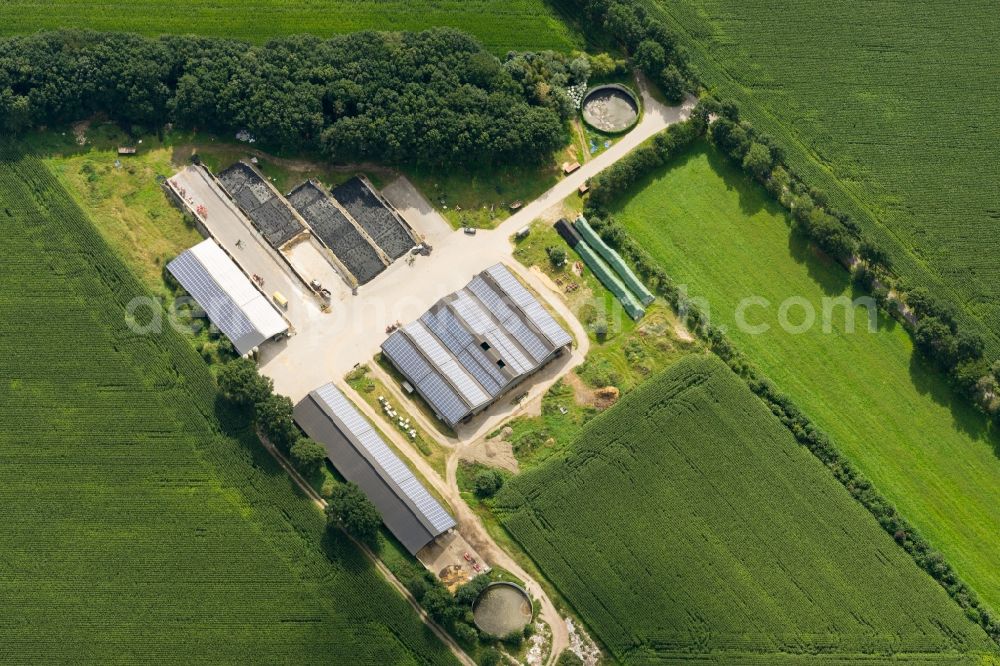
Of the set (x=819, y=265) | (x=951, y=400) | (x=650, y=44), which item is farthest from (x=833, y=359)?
(x=650, y=44)

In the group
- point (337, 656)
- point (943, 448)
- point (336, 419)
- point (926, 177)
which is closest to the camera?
point (337, 656)

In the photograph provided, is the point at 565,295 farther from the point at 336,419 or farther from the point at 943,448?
the point at 943,448

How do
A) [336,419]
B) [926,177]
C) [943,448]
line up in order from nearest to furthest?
[336,419] → [943,448] → [926,177]

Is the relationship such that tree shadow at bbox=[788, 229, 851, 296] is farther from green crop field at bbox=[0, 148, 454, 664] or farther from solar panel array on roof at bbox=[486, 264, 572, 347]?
green crop field at bbox=[0, 148, 454, 664]

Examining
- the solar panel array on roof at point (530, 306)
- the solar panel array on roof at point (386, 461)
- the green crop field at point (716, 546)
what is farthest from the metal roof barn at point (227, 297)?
the green crop field at point (716, 546)

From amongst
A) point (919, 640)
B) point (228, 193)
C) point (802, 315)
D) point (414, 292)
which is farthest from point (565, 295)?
point (919, 640)

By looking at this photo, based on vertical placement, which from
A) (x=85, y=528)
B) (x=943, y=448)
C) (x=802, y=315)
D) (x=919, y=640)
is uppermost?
(x=85, y=528)

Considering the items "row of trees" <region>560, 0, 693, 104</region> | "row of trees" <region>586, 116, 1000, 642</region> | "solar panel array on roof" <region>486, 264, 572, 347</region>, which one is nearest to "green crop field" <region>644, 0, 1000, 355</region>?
"row of trees" <region>560, 0, 693, 104</region>
